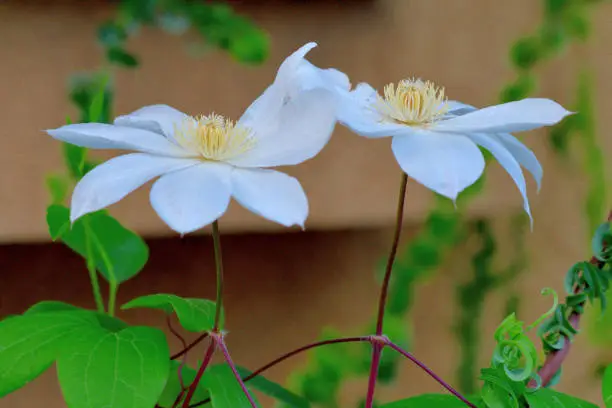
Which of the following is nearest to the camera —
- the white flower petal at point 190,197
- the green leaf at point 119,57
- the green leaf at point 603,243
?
the white flower petal at point 190,197

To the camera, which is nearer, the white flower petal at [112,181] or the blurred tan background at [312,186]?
the white flower petal at [112,181]

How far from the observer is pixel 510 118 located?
0.83ft

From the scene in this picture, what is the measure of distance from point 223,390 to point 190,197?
0.10 meters

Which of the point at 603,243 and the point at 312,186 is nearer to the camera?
the point at 603,243

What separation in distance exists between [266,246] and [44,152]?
0.30 meters

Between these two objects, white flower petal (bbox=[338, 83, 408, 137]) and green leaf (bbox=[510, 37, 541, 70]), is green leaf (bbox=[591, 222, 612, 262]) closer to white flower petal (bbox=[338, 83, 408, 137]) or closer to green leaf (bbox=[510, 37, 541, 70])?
white flower petal (bbox=[338, 83, 408, 137])

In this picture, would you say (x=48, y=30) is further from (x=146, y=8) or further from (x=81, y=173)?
(x=81, y=173)

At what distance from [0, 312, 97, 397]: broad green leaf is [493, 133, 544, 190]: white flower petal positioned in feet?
Result: 0.56

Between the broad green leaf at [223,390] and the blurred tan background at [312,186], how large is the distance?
1.63ft

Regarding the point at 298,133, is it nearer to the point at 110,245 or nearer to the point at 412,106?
the point at 412,106

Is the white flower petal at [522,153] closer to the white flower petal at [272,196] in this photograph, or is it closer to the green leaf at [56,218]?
the white flower petal at [272,196]

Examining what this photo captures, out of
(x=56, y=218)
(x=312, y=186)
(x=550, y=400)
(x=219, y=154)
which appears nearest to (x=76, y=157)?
(x=56, y=218)

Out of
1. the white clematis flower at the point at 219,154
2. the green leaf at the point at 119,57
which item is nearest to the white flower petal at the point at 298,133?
the white clematis flower at the point at 219,154

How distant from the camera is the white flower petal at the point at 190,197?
0.22 metres
